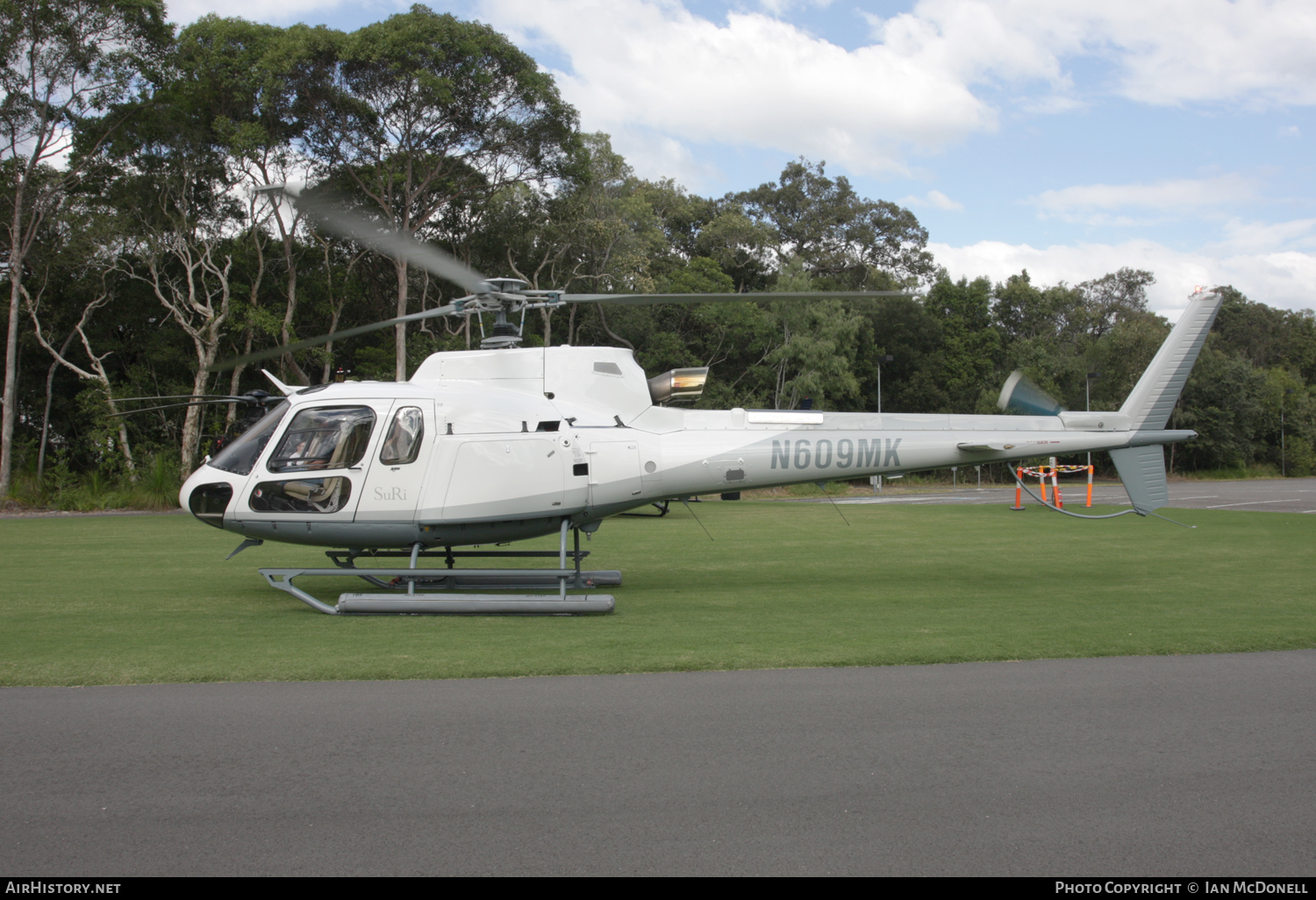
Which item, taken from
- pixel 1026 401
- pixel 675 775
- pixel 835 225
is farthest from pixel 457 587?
pixel 835 225

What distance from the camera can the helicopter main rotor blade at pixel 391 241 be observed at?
902 cm

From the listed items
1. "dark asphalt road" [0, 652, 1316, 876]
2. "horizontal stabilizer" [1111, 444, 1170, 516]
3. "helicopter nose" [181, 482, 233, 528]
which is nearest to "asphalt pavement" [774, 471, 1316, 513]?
"horizontal stabilizer" [1111, 444, 1170, 516]

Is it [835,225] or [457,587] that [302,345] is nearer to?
[457,587]

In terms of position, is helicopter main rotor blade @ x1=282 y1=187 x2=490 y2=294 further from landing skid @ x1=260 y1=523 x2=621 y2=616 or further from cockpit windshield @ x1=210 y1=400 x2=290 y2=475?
landing skid @ x1=260 y1=523 x2=621 y2=616

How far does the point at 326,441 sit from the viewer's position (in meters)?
9.58

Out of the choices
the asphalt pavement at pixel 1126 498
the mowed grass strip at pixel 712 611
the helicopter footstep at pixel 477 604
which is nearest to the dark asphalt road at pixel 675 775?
the mowed grass strip at pixel 712 611

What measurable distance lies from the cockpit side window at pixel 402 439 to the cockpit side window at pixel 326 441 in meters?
0.23

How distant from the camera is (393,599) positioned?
29.0 ft

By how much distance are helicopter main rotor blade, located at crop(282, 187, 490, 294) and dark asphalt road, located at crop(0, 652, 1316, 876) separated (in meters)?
4.98

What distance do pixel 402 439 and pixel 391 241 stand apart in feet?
7.15

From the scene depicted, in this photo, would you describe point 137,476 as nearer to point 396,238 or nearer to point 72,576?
point 72,576

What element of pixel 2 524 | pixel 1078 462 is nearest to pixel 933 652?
pixel 2 524

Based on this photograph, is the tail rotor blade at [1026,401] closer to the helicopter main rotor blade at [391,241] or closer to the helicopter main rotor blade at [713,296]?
the helicopter main rotor blade at [713,296]

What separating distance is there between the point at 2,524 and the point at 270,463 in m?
15.9
